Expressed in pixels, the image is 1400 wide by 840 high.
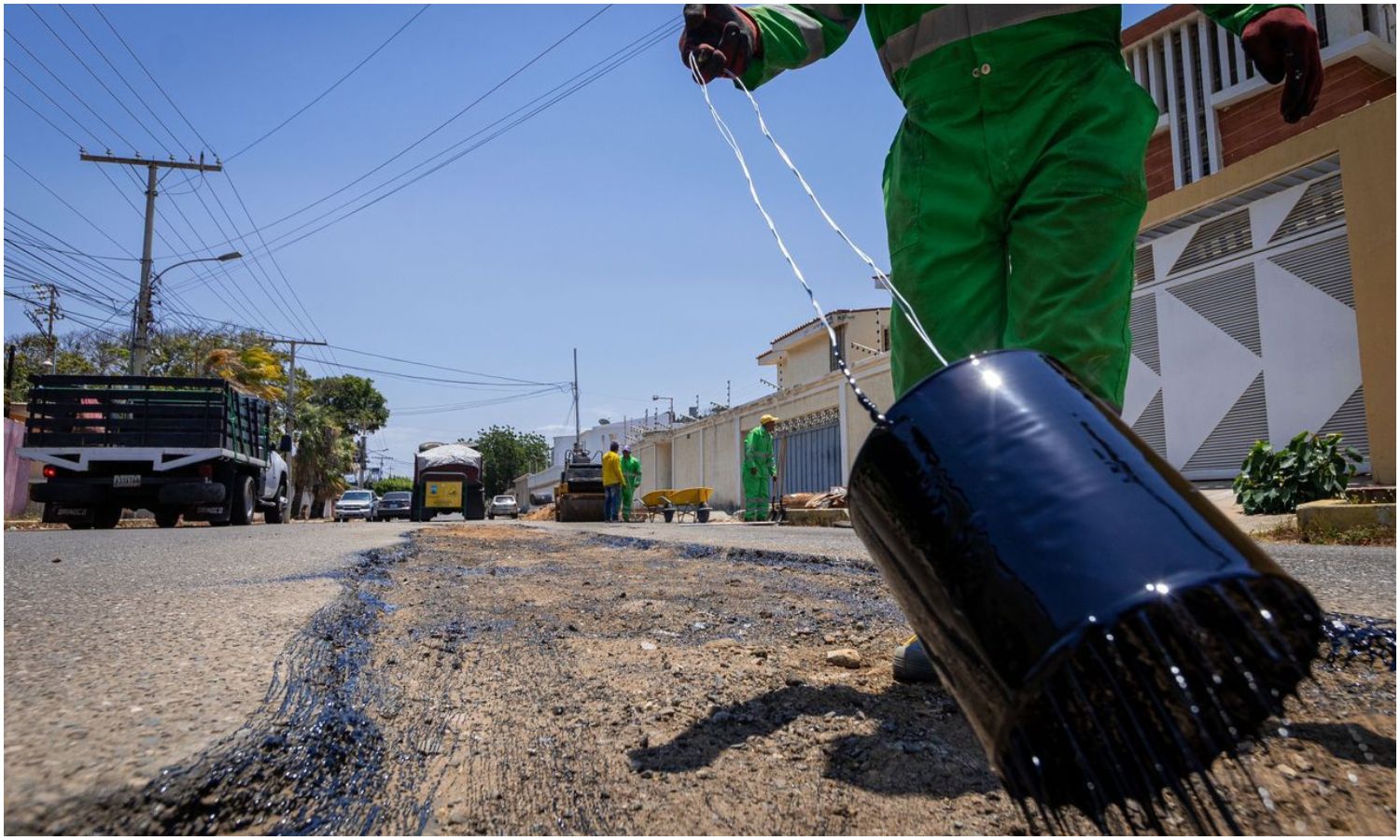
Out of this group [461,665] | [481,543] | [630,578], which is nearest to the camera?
[461,665]

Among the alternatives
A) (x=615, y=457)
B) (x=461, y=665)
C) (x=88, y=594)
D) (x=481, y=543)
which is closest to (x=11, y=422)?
(x=615, y=457)

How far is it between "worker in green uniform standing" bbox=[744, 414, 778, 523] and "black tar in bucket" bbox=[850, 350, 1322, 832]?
11.2 metres

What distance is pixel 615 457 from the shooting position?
1633 cm

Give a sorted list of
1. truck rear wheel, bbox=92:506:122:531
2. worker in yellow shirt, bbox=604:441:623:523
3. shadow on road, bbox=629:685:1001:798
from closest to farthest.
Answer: shadow on road, bbox=629:685:1001:798 → truck rear wheel, bbox=92:506:122:531 → worker in yellow shirt, bbox=604:441:623:523

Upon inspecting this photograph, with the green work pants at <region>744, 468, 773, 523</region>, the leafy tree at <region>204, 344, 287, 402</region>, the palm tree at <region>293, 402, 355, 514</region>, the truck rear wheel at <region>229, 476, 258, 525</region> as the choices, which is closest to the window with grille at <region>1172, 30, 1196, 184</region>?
the green work pants at <region>744, 468, 773, 523</region>

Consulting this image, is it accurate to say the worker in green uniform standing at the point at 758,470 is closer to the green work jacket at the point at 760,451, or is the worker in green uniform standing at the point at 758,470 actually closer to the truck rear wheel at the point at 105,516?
the green work jacket at the point at 760,451

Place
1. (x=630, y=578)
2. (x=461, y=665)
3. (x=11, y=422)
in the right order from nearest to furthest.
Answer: (x=461, y=665)
(x=630, y=578)
(x=11, y=422)

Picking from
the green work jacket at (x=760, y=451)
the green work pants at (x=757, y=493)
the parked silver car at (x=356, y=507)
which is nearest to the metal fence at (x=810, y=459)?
the green work pants at (x=757, y=493)

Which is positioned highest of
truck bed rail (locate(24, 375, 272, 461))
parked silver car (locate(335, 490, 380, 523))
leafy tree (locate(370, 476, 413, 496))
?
leafy tree (locate(370, 476, 413, 496))

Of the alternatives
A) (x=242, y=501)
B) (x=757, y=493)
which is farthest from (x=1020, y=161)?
(x=242, y=501)

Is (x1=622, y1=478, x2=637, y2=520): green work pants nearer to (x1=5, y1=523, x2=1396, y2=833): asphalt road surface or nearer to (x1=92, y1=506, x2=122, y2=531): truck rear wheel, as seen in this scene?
(x1=92, y1=506, x2=122, y2=531): truck rear wheel

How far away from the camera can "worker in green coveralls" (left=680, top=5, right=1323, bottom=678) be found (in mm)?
1690

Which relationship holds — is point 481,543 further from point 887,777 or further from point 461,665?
point 887,777

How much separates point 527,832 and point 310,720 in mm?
423
